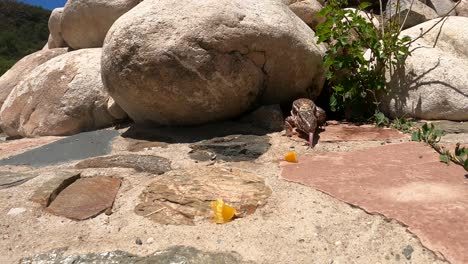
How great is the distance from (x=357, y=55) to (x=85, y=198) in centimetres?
263

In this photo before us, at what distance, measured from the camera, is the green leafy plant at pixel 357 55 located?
3771 millimetres

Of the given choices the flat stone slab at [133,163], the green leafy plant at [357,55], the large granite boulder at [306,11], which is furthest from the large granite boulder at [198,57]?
the large granite boulder at [306,11]

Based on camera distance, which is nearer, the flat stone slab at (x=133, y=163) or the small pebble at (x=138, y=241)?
the small pebble at (x=138, y=241)

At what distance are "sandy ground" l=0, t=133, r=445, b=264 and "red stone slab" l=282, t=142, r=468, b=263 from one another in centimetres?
7

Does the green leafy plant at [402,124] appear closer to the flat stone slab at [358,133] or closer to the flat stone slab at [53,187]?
the flat stone slab at [358,133]

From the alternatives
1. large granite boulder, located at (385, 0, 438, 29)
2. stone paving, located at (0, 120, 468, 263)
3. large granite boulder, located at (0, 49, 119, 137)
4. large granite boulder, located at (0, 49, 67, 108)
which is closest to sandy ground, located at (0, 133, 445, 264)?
stone paving, located at (0, 120, 468, 263)

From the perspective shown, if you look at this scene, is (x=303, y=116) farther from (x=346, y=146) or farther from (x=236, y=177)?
(x=236, y=177)

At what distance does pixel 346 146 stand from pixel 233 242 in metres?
1.49

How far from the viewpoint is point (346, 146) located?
3033mm

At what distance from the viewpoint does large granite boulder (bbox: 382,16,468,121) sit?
3701 millimetres

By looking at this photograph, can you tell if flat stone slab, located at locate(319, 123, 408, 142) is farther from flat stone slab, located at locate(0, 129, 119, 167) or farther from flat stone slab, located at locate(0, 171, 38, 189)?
flat stone slab, located at locate(0, 171, 38, 189)

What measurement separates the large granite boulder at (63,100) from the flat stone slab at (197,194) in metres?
2.18

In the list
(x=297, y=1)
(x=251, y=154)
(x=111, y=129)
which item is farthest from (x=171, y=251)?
(x=297, y=1)

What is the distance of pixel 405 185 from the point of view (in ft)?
7.11
